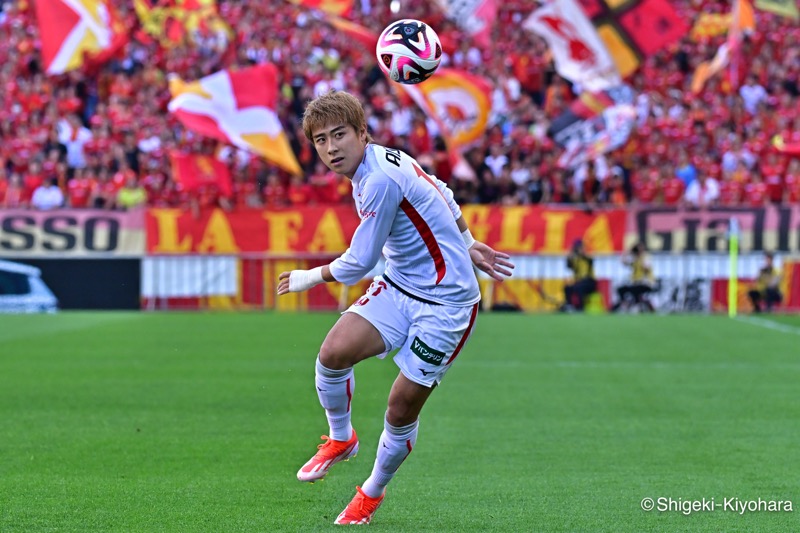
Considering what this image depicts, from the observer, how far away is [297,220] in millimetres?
23984

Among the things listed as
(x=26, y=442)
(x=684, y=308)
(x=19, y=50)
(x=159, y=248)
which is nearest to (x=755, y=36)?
(x=684, y=308)

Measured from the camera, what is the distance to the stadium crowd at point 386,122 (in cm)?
2423

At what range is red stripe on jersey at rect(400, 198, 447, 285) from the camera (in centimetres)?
631

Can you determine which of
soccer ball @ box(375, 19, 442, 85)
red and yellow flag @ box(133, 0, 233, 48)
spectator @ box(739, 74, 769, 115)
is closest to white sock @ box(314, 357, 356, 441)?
soccer ball @ box(375, 19, 442, 85)

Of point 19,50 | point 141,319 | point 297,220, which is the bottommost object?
point 141,319

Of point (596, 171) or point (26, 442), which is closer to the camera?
point (26, 442)

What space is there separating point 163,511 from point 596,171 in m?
18.9

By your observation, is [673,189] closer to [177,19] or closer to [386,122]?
[386,122]

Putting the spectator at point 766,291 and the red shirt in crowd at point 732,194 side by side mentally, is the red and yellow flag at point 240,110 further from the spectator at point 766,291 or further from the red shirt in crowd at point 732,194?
the spectator at point 766,291

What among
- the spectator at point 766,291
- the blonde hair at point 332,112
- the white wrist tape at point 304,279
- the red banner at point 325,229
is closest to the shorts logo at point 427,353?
the white wrist tape at point 304,279

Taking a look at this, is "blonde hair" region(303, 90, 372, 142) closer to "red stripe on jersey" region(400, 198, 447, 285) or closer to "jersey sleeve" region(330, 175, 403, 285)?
"jersey sleeve" region(330, 175, 403, 285)

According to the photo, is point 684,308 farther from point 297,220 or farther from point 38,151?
point 38,151

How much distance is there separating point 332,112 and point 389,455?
5.67 feet

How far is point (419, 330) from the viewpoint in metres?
6.43
